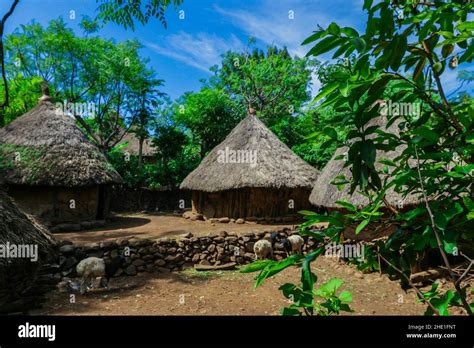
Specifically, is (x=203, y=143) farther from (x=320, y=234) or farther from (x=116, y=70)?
(x=320, y=234)

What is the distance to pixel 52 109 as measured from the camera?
40.0ft

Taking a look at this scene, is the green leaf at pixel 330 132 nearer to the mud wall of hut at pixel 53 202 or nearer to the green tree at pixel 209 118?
the mud wall of hut at pixel 53 202

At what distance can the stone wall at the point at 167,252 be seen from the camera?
6906 mm

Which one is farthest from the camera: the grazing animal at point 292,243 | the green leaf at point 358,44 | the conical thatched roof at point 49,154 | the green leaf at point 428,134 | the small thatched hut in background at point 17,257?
the conical thatched roof at point 49,154

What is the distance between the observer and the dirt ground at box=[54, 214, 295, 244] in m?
8.95

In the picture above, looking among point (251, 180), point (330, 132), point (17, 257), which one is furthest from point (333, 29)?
point (251, 180)

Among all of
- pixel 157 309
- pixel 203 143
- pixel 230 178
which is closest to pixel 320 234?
pixel 157 309

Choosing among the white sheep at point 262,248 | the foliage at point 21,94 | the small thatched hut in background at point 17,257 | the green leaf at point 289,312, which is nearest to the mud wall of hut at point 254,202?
the white sheep at point 262,248

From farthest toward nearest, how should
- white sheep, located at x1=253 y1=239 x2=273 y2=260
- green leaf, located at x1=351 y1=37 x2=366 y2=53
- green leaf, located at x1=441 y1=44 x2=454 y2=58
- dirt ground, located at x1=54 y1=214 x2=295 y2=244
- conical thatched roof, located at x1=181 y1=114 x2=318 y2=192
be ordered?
conical thatched roof, located at x1=181 y1=114 x2=318 y2=192 → dirt ground, located at x1=54 y1=214 x2=295 y2=244 → white sheep, located at x1=253 y1=239 x2=273 y2=260 → green leaf, located at x1=441 y1=44 x2=454 y2=58 → green leaf, located at x1=351 y1=37 x2=366 y2=53

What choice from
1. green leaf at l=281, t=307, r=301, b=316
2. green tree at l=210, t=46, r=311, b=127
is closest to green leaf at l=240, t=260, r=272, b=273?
green leaf at l=281, t=307, r=301, b=316

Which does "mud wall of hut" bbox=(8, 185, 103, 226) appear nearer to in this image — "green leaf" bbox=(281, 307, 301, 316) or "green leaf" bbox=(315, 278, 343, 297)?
A: "green leaf" bbox=(315, 278, 343, 297)

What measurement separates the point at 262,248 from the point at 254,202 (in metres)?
3.50

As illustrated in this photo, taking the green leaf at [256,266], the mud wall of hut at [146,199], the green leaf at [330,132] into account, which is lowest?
the mud wall of hut at [146,199]
